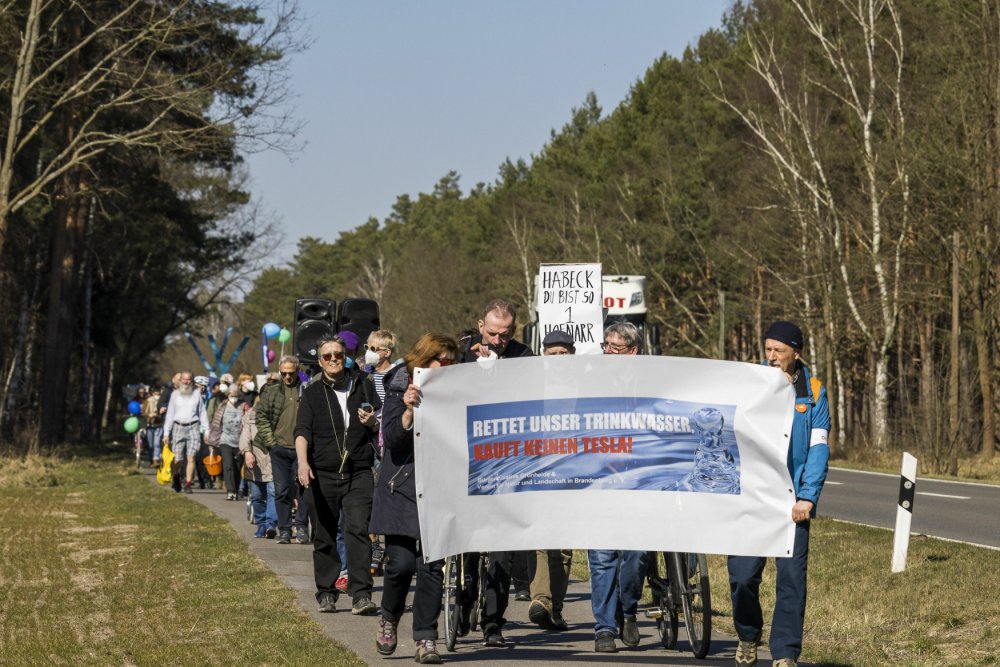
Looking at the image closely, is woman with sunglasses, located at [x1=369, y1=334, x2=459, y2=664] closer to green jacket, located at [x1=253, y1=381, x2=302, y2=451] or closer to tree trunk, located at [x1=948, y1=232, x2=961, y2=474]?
green jacket, located at [x1=253, y1=381, x2=302, y2=451]

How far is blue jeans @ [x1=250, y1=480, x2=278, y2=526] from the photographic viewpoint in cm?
1786

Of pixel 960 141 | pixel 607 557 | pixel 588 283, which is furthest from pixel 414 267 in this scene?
pixel 607 557

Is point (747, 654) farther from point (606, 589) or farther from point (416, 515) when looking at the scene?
point (416, 515)

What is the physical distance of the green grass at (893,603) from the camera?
10141 mm

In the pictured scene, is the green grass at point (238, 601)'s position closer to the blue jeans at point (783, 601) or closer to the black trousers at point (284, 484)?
the black trousers at point (284, 484)

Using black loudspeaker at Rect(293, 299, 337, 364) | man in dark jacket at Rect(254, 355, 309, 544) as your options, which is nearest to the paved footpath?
man in dark jacket at Rect(254, 355, 309, 544)

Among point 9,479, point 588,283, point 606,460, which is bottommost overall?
point 9,479

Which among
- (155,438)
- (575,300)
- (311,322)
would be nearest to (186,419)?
(311,322)

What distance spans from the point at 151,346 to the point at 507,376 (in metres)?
57.8

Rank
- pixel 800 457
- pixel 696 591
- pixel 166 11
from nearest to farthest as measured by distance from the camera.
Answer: pixel 800 457 < pixel 696 591 < pixel 166 11

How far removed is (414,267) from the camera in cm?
10856

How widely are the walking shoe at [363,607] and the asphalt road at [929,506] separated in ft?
Result: 22.7

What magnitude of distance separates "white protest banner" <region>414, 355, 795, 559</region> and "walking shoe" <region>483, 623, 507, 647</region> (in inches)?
53.2

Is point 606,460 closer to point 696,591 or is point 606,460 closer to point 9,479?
point 696,591
